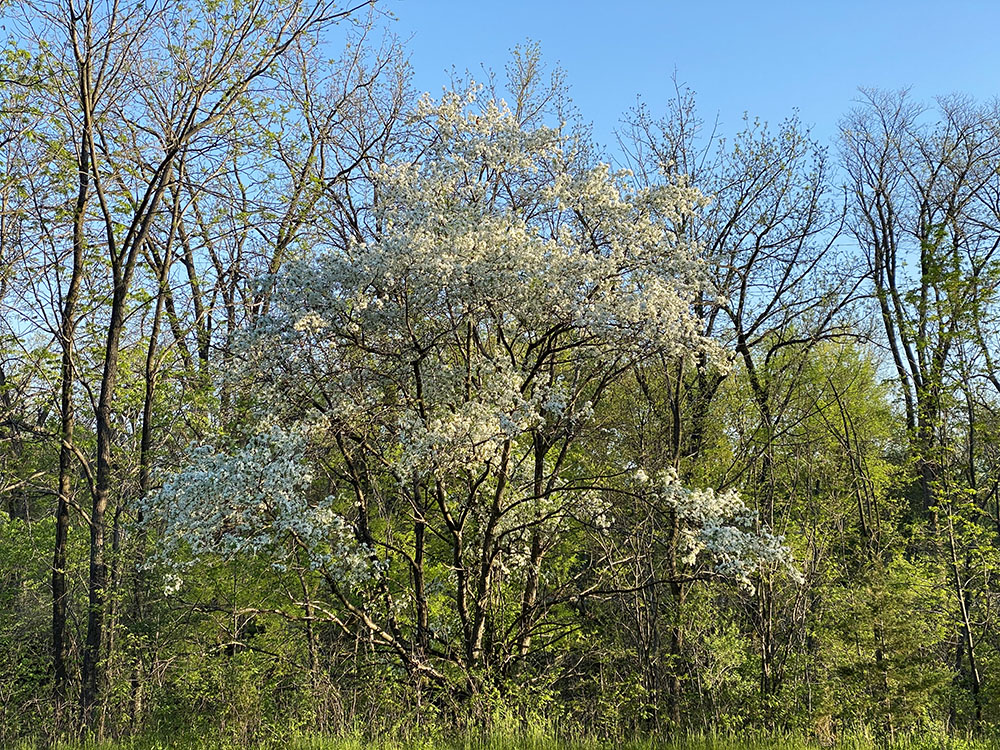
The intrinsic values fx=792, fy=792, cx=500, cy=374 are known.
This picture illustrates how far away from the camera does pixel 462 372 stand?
28.2 feet

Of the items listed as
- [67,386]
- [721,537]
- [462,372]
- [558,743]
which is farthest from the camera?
[67,386]

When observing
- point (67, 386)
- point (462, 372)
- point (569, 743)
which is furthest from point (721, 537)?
point (67, 386)

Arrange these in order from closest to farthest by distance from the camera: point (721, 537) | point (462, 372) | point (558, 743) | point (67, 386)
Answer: point (558, 743) → point (721, 537) → point (462, 372) → point (67, 386)

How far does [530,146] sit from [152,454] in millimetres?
6729

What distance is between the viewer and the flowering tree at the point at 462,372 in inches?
300

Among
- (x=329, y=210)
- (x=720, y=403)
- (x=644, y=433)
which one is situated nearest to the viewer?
(x=644, y=433)

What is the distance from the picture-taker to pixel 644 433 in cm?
1027

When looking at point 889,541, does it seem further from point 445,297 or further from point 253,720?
point 253,720

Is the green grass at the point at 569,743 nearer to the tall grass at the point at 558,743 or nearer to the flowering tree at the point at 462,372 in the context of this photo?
the tall grass at the point at 558,743

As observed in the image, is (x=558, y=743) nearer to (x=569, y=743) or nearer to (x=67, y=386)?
(x=569, y=743)

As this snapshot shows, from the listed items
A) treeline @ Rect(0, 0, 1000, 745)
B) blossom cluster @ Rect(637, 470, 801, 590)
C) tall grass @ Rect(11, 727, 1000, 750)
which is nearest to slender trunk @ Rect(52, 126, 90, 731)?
treeline @ Rect(0, 0, 1000, 745)

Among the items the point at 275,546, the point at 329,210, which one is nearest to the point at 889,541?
the point at 275,546

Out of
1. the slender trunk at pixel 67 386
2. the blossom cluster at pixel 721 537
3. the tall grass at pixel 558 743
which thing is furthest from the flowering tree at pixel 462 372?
the slender trunk at pixel 67 386

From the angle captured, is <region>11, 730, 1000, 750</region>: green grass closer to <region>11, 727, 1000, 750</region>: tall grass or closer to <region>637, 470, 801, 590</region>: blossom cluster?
<region>11, 727, 1000, 750</region>: tall grass
